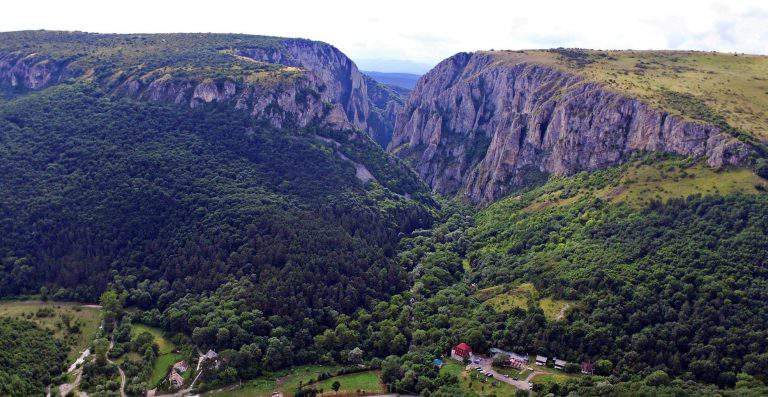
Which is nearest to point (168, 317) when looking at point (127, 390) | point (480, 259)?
point (127, 390)

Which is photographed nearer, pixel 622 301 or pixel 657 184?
pixel 622 301

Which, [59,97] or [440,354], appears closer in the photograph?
[440,354]

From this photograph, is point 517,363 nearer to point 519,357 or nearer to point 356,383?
point 519,357

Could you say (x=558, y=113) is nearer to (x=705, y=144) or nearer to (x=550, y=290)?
(x=705, y=144)

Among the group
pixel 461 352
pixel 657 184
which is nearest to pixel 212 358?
pixel 461 352

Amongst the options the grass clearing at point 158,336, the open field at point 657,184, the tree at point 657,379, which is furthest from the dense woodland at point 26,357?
the open field at point 657,184

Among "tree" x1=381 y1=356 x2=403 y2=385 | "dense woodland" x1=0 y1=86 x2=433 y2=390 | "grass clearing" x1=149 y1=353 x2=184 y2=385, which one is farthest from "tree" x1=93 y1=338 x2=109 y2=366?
"tree" x1=381 y1=356 x2=403 y2=385

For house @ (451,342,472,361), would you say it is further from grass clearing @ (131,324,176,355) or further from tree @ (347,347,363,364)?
grass clearing @ (131,324,176,355)
